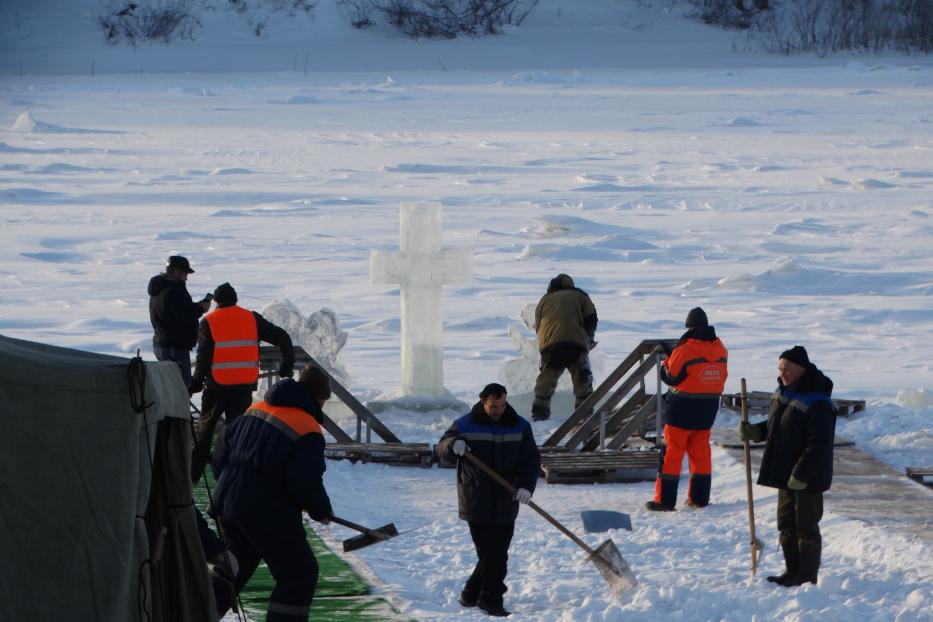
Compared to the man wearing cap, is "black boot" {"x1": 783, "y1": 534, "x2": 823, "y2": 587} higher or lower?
lower

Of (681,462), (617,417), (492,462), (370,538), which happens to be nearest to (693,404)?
(681,462)

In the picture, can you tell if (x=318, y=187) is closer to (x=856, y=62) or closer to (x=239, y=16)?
(x=856, y=62)

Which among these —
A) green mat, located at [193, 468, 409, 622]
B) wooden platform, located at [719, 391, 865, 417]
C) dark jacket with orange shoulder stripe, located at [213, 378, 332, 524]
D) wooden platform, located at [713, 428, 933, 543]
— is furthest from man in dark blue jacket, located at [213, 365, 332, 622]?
wooden platform, located at [719, 391, 865, 417]

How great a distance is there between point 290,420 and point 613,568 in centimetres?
196

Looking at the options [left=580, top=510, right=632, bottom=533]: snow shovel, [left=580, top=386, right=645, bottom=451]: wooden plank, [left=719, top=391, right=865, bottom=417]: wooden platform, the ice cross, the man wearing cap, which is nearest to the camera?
[left=580, top=510, right=632, bottom=533]: snow shovel

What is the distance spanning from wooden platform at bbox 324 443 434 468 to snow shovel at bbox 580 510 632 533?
2.18 m

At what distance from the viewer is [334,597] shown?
7.52 meters

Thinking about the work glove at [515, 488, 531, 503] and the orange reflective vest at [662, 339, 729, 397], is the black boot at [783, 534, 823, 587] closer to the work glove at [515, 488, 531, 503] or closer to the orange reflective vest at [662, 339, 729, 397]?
the work glove at [515, 488, 531, 503]

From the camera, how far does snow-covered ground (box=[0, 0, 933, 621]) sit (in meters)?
8.51

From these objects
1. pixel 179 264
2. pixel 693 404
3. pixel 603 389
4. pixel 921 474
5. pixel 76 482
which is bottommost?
pixel 921 474

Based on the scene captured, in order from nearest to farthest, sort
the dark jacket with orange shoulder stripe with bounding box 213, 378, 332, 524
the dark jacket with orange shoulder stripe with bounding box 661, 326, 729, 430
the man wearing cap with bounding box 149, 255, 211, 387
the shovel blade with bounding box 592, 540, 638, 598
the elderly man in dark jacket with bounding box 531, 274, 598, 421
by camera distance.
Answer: the dark jacket with orange shoulder stripe with bounding box 213, 378, 332, 524, the shovel blade with bounding box 592, 540, 638, 598, the dark jacket with orange shoulder stripe with bounding box 661, 326, 729, 430, the man wearing cap with bounding box 149, 255, 211, 387, the elderly man in dark jacket with bounding box 531, 274, 598, 421

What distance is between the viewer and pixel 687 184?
25016mm

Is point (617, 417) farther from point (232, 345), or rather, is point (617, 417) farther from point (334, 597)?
point (334, 597)

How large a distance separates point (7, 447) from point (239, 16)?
49.0m
